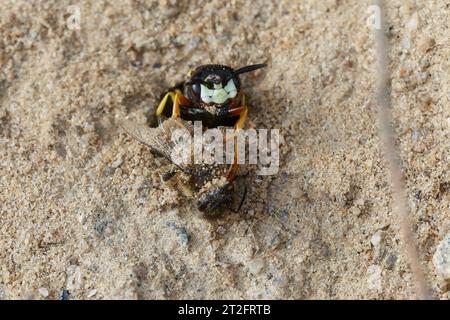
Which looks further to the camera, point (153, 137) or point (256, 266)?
point (153, 137)

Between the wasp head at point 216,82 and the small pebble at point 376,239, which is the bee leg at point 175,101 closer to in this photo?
the wasp head at point 216,82

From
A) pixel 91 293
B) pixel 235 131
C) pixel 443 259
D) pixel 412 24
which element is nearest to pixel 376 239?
pixel 443 259

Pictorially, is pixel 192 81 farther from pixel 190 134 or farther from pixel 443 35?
pixel 443 35

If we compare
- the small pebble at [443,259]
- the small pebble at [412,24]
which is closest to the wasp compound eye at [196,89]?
the small pebble at [412,24]

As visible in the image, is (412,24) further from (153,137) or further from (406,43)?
(153,137)

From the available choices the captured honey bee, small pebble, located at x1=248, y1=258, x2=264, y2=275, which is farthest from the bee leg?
small pebble, located at x1=248, y1=258, x2=264, y2=275

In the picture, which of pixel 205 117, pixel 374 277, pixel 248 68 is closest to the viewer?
pixel 374 277
